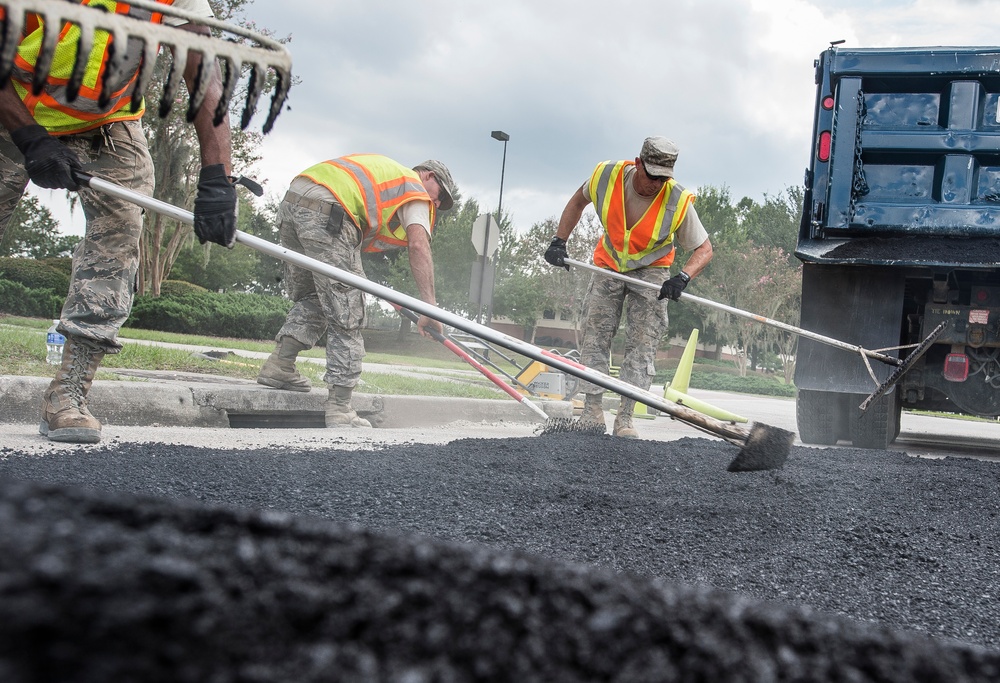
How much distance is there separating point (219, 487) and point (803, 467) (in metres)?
2.67

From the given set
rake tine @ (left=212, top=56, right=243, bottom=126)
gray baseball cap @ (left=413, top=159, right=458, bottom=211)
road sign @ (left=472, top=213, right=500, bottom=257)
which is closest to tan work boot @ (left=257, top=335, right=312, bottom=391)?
gray baseball cap @ (left=413, top=159, right=458, bottom=211)

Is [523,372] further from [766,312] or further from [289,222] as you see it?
[766,312]

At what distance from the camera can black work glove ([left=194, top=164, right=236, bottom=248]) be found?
312cm

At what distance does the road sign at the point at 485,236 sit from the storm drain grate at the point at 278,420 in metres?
7.10

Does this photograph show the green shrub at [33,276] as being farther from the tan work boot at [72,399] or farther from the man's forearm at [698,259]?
the tan work boot at [72,399]

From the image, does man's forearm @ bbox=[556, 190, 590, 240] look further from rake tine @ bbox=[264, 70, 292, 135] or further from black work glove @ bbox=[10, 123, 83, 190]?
rake tine @ bbox=[264, 70, 292, 135]

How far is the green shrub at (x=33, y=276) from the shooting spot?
Result: 56.0 feet

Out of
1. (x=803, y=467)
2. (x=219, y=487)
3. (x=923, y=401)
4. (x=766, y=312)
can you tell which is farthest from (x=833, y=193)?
(x=766, y=312)

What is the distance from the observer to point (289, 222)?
17.7 feet

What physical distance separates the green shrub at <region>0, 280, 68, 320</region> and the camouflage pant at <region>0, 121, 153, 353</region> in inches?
521

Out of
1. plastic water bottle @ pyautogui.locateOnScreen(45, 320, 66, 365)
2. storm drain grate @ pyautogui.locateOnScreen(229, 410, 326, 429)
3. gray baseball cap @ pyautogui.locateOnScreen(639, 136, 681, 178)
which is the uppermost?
gray baseball cap @ pyautogui.locateOnScreen(639, 136, 681, 178)

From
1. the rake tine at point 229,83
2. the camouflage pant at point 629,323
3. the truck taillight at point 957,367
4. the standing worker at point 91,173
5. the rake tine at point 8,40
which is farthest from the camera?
the camouflage pant at point 629,323

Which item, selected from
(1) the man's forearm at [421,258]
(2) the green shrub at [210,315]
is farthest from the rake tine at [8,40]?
(2) the green shrub at [210,315]

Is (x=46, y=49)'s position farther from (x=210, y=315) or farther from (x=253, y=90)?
(x=210, y=315)
